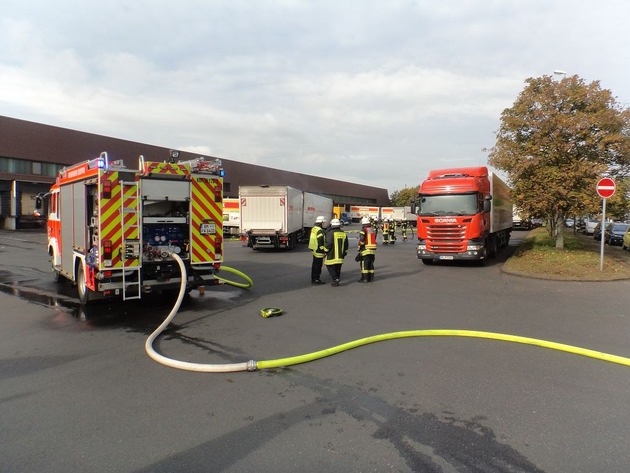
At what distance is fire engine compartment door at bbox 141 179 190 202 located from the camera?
7.32 meters

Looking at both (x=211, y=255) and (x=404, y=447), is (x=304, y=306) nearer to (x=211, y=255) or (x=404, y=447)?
(x=211, y=255)

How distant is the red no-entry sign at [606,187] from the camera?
1184cm

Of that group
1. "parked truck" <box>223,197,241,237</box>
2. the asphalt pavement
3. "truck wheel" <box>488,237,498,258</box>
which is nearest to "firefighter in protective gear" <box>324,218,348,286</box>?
the asphalt pavement

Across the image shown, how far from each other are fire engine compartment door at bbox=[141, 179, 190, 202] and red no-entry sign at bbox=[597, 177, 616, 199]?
11.1 meters

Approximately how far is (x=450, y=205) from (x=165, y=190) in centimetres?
989

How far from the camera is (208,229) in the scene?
26.1 feet

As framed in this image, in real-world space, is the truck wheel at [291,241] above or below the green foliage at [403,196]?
below

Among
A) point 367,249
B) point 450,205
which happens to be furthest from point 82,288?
point 450,205

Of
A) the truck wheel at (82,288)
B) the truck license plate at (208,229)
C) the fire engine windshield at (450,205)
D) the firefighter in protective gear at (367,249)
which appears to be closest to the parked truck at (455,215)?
the fire engine windshield at (450,205)

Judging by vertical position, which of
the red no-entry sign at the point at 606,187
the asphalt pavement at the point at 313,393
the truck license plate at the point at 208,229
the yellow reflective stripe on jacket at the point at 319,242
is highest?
the red no-entry sign at the point at 606,187

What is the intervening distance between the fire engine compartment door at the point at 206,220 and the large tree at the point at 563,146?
1080 cm

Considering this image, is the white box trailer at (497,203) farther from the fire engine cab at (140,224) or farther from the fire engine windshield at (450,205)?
the fire engine cab at (140,224)

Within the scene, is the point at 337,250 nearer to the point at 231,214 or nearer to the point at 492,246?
the point at 492,246

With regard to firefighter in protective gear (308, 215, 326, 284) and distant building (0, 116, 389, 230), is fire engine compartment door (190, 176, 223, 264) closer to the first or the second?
firefighter in protective gear (308, 215, 326, 284)
